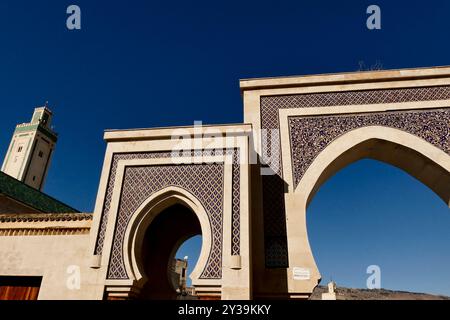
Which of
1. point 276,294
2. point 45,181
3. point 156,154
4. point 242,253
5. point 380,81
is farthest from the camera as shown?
point 45,181

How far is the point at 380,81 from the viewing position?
18.5 feet

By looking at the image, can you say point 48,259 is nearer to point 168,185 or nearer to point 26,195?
point 168,185

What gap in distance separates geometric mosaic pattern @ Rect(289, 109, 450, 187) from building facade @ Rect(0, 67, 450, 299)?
0.05ft

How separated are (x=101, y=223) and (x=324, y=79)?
418 centimetres

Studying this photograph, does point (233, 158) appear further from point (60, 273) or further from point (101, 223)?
point (60, 273)

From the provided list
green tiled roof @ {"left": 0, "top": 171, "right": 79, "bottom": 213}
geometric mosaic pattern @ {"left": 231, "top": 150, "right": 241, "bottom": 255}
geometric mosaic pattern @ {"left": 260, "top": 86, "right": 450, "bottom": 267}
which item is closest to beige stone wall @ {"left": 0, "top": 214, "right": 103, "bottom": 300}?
geometric mosaic pattern @ {"left": 231, "top": 150, "right": 241, "bottom": 255}

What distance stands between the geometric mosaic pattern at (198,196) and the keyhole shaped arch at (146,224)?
0.22 feet

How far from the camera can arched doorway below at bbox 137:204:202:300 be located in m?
5.49

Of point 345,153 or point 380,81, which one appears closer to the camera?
point 345,153

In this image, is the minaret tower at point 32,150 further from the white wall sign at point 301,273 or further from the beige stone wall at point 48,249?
the white wall sign at point 301,273

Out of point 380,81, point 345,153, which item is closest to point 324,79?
point 380,81

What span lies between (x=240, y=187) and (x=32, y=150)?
2089cm

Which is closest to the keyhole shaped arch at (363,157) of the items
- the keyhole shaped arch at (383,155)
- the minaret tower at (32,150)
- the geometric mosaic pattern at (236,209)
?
the keyhole shaped arch at (383,155)

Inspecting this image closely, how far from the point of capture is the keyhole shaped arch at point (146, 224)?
4.11m
